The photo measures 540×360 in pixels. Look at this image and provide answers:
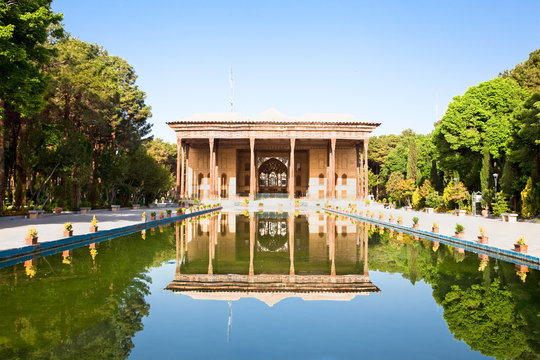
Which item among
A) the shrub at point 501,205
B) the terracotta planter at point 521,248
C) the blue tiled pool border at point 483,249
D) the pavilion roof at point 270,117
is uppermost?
the pavilion roof at point 270,117

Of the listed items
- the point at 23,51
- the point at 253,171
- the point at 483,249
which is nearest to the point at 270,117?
the point at 253,171

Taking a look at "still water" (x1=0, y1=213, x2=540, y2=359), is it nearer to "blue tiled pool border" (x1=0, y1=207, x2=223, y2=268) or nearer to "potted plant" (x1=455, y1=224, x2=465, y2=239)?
"blue tiled pool border" (x1=0, y1=207, x2=223, y2=268)

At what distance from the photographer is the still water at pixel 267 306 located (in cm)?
443

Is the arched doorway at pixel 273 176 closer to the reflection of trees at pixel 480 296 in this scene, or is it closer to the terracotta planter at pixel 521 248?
the reflection of trees at pixel 480 296

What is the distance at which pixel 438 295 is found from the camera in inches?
267

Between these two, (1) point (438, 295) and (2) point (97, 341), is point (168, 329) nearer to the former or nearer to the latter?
(2) point (97, 341)

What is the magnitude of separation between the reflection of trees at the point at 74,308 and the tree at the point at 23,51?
890cm

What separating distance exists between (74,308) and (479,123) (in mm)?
30867

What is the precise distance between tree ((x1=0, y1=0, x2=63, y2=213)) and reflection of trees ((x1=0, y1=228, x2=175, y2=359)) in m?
8.90

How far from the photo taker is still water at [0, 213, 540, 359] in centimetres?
443

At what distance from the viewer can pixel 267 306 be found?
6043 mm

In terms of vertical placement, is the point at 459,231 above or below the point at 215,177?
below

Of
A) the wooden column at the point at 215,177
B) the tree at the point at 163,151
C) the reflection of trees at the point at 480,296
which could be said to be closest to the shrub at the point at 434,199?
the wooden column at the point at 215,177

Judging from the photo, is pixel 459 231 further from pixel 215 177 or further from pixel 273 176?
pixel 273 176
